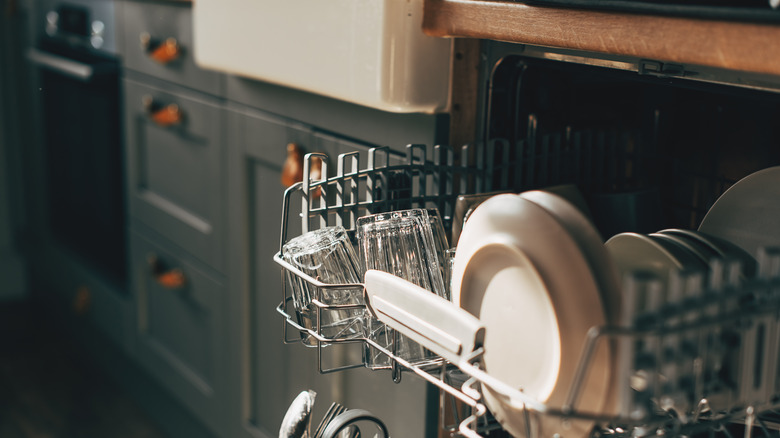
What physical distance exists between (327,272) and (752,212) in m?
0.38

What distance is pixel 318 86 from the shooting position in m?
0.98

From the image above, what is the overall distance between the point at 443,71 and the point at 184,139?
0.80m

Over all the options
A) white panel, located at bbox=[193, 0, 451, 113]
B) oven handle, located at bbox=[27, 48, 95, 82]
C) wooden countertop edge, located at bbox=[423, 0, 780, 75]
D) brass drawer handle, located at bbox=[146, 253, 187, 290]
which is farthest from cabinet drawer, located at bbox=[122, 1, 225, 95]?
wooden countertop edge, located at bbox=[423, 0, 780, 75]

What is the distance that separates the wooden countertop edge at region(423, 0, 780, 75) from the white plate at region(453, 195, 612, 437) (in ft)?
0.51

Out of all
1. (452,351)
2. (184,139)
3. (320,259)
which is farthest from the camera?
(184,139)

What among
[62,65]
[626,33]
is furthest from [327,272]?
[62,65]

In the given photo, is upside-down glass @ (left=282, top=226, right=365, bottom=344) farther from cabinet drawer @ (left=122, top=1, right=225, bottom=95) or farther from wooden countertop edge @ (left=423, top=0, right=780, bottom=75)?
cabinet drawer @ (left=122, top=1, right=225, bottom=95)

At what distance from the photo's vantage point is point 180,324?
162cm

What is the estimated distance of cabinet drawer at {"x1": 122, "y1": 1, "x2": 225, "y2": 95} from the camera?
55.5 inches

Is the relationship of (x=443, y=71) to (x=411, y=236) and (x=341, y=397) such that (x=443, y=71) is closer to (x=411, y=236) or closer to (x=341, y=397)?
(x=411, y=236)

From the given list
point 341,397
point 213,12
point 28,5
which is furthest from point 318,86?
point 28,5

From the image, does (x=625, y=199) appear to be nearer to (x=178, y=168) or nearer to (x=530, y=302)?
(x=530, y=302)

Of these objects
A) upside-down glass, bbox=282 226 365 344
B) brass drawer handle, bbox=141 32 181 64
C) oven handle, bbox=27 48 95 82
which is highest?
brass drawer handle, bbox=141 32 181 64

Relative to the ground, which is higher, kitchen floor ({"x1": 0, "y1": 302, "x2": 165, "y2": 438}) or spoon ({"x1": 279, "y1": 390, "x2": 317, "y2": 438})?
spoon ({"x1": 279, "y1": 390, "x2": 317, "y2": 438})
